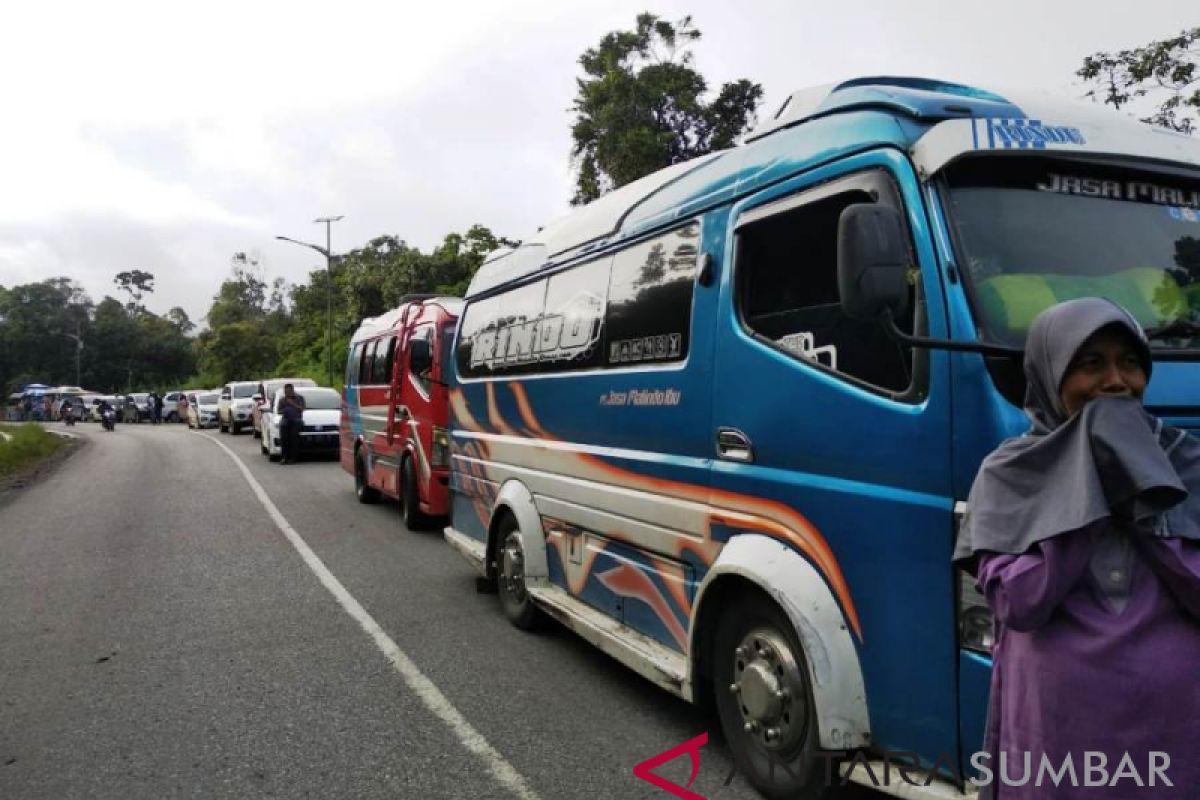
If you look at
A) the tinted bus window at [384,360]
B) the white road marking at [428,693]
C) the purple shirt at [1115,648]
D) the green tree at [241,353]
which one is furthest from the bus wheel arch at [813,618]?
Answer: the green tree at [241,353]

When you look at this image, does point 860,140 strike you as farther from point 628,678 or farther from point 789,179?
point 628,678

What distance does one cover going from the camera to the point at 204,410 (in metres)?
35.4

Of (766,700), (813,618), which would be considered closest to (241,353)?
(766,700)

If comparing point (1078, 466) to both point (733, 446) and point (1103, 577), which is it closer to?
point (1103, 577)

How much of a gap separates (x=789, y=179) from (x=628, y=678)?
298 centimetres

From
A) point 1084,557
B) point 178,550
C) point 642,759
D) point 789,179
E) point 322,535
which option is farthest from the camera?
point 322,535

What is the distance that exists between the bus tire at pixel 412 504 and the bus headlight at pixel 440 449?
25.8 inches

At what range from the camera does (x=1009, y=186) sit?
282 cm

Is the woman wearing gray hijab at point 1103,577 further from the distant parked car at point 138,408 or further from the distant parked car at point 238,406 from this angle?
the distant parked car at point 138,408

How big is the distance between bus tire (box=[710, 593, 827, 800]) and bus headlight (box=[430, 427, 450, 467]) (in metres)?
6.06

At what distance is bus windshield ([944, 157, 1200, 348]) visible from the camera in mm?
2705

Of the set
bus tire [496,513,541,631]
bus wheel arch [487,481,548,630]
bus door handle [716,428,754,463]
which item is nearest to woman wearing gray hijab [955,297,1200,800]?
bus door handle [716,428,754,463]

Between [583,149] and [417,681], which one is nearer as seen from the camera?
[417,681]

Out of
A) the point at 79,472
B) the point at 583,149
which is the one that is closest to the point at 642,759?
the point at 79,472
